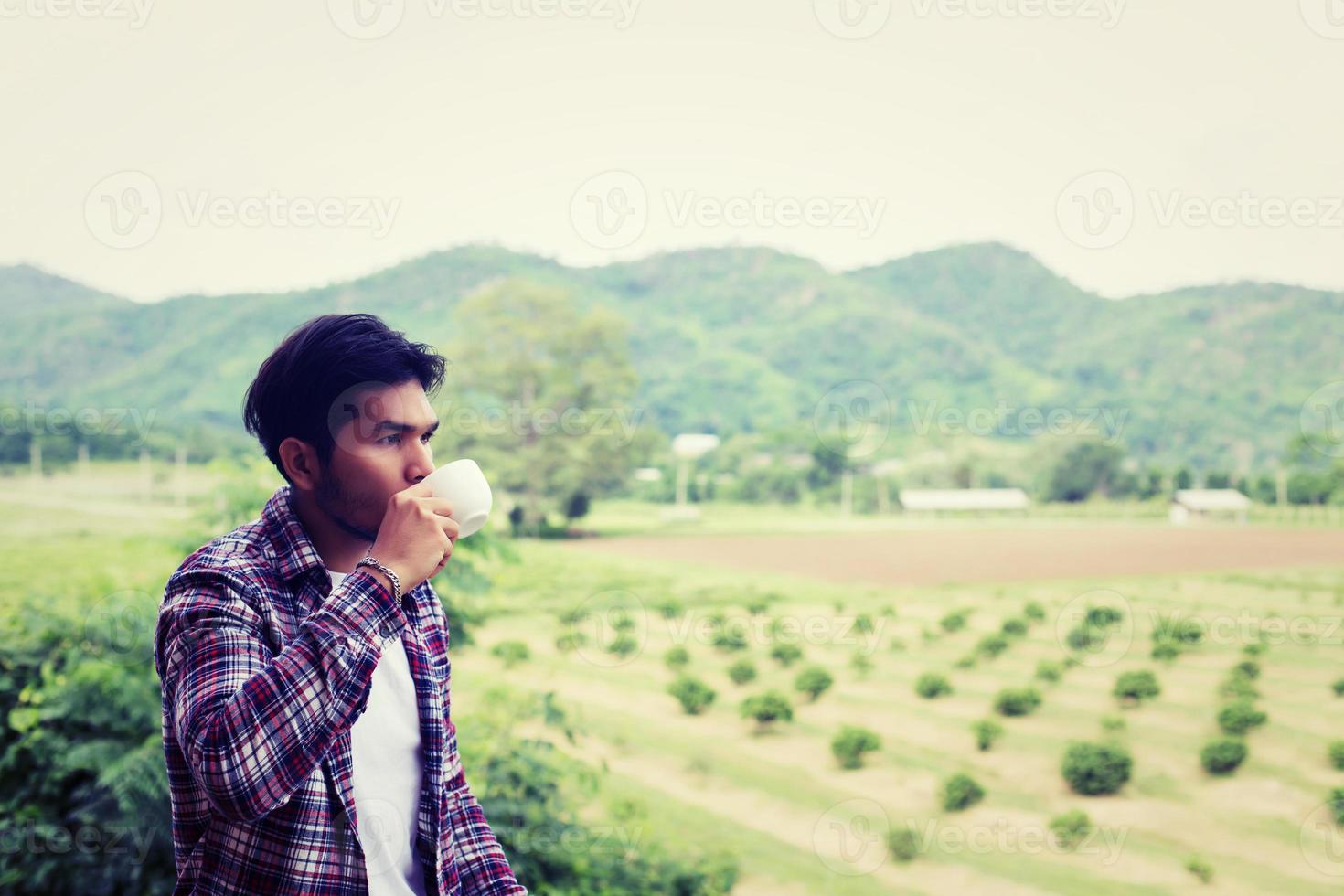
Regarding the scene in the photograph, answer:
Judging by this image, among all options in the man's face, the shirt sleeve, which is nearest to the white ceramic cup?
the man's face

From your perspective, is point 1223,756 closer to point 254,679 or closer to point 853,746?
point 853,746

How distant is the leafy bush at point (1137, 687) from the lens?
10.4 ft

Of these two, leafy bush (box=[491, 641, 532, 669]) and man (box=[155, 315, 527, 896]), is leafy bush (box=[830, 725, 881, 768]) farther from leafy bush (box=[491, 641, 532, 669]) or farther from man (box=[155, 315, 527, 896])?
man (box=[155, 315, 527, 896])

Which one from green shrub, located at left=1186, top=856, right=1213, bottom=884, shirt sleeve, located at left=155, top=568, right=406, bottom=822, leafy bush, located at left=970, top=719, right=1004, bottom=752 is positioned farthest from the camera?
leafy bush, located at left=970, top=719, right=1004, bottom=752

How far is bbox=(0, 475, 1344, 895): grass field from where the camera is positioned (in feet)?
9.59

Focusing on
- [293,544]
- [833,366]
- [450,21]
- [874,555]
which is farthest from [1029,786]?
[450,21]

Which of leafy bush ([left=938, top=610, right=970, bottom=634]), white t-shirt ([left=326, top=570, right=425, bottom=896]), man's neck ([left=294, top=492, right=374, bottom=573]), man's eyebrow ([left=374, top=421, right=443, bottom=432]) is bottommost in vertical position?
leafy bush ([left=938, top=610, right=970, bottom=634])

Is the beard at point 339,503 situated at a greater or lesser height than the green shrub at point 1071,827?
greater

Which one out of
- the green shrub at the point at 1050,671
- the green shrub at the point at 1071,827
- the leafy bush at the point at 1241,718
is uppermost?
the green shrub at the point at 1050,671

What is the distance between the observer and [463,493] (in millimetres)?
835

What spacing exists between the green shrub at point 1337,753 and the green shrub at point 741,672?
1.80m

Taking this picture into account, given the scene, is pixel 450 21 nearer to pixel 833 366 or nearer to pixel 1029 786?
pixel 833 366

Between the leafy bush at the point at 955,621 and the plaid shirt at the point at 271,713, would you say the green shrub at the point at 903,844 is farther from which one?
the plaid shirt at the point at 271,713

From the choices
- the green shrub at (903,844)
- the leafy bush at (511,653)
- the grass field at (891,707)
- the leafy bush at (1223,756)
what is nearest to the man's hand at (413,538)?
the grass field at (891,707)
